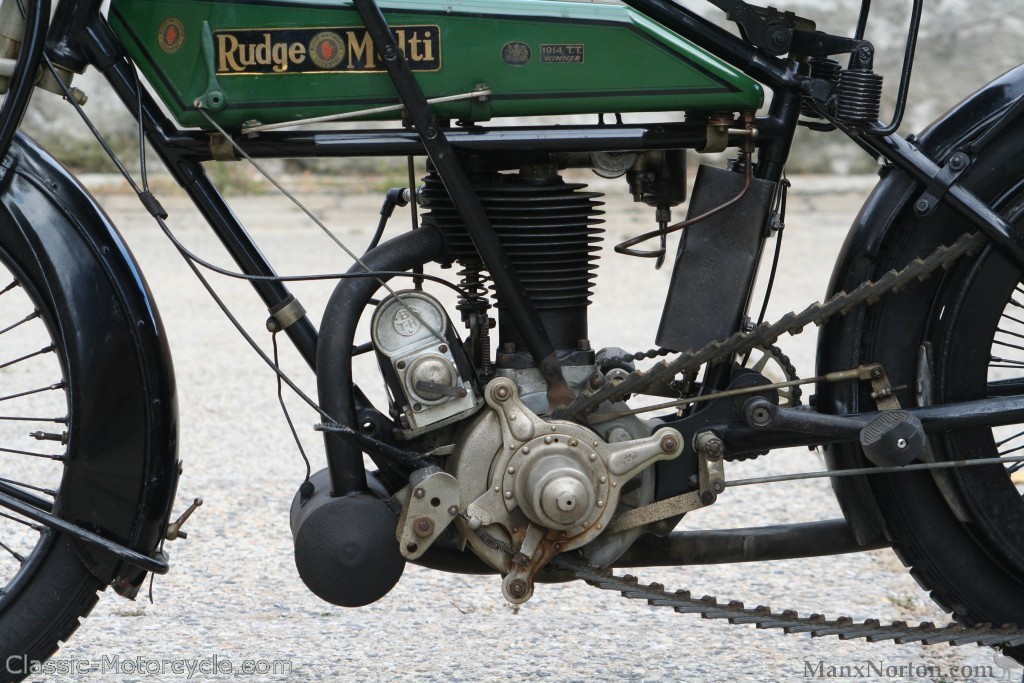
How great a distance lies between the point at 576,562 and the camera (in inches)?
83.8

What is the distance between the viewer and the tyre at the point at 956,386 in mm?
2104

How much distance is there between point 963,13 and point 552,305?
849 cm

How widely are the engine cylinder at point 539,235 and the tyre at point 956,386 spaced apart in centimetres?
51

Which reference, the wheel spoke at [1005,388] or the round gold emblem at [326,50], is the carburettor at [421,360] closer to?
the round gold emblem at [326,50]

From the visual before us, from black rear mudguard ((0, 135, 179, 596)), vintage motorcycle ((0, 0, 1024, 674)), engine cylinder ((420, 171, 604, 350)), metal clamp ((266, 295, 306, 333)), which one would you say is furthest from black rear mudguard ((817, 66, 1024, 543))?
black rear mudguard ((0, 135, 179, 596))

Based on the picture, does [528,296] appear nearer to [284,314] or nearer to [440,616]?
[284,314]

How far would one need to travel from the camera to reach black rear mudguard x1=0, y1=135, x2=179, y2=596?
2.04m

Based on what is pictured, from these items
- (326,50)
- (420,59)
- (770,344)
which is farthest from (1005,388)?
(326,50)

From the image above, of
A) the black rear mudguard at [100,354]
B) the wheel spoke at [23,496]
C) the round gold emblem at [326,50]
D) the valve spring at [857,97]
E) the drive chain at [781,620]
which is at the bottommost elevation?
the drive chain at [781,620]

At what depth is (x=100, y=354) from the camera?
205cm

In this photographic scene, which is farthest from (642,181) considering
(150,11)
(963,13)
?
(963,13)

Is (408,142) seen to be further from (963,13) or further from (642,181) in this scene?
(963,13)

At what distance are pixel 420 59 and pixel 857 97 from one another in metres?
0.71

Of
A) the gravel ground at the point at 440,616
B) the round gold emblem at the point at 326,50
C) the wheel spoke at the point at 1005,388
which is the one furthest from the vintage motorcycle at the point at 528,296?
the gravel ground at the point at 440,616
